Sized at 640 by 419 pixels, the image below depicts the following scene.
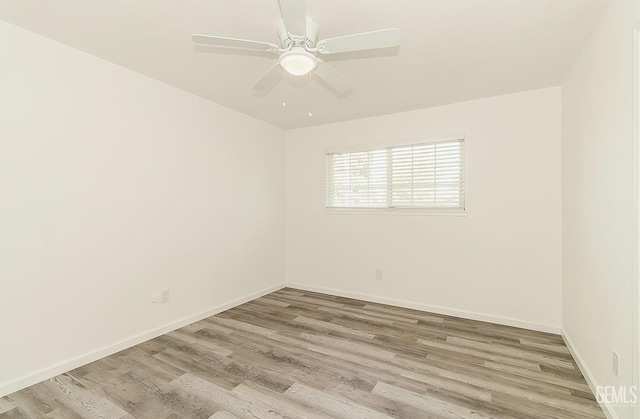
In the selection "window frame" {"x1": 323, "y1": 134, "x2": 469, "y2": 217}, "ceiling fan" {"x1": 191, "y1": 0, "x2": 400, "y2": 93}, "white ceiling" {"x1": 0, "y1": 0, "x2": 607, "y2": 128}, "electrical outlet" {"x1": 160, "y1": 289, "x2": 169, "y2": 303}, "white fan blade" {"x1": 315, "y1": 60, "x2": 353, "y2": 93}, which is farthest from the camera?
"window frame" {"x1": 323, "y1": 134, "x2": 469, "y2": 217}

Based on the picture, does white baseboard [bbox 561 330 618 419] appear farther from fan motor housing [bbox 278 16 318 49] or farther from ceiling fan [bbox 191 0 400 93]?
fan motor housing [bbox 278 16 318 49]

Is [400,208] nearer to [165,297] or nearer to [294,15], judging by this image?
[294,15]

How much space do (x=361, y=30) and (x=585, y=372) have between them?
3.00m

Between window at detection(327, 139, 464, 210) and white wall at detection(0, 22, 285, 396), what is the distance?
1.57 metres

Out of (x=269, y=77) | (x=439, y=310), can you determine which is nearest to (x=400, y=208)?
(x=439, y=310)

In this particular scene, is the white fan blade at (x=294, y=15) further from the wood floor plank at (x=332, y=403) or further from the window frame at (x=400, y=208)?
the window frame at (x=400, y=208)

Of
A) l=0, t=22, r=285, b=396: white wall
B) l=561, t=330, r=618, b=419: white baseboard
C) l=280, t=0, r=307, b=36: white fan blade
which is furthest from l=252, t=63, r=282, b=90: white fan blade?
l=561, t=330, r=618, b=419: white baseboard

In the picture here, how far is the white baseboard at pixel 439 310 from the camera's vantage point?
9.98ft

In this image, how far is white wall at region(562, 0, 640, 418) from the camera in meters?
1.56

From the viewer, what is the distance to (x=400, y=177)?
385 cm

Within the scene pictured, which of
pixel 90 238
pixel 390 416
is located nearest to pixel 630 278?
pixel 390 416

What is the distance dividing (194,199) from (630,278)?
3.54 m

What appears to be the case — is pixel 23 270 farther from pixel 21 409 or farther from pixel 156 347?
pixel 156 347

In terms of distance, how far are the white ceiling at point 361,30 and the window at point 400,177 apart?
0.73 metres
